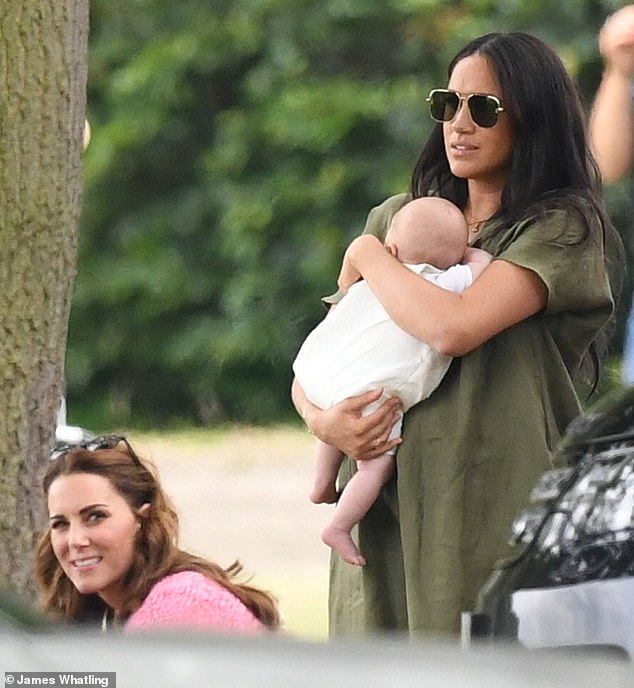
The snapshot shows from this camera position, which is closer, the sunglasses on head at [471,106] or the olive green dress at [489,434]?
the olive green dress at [489,434]

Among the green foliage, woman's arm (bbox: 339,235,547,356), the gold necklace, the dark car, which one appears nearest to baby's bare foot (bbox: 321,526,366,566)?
woman's arm (bbox: 339,235,547,356)

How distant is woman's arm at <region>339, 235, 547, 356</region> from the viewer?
3.55 metres

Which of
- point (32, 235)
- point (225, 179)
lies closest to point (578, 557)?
point (32, 235)

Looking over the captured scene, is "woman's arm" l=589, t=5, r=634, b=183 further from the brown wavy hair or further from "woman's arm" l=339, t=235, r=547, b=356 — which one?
the brown wavy hair

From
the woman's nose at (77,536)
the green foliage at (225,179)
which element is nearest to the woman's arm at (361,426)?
the woman's nose at (77,536)

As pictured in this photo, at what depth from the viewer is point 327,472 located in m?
3.85

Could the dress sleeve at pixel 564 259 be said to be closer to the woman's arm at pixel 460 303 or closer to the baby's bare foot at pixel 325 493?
the woman's arm at pixel 460 303

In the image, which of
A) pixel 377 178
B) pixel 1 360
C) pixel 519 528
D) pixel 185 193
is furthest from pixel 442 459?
pixel 185 193

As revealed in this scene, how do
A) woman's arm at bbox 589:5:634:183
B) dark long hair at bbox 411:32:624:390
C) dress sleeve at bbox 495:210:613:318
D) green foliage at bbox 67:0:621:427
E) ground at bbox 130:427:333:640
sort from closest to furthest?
dress sleeve at bbox 495:210:613:318
dark long hair at bbox 411:32:624:390
woman's arm at bbox 589:5:634:183
ground at bbox 130:427:333:640
green foliage at bbox 67:0:621:427

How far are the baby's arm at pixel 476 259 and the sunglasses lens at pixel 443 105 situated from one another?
0.27 m

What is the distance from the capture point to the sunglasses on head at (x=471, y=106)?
12.3 ft

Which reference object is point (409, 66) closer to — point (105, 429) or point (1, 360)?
point (105, 429)

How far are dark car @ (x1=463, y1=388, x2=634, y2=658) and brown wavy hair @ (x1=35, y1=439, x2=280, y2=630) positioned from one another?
77 centimetres

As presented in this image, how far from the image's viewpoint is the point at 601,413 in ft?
9.66
